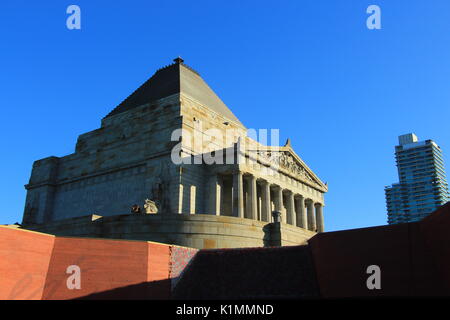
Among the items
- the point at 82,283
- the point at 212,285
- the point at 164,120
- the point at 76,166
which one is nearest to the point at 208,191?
the point at 164,120

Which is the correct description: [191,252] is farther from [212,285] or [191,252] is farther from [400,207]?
[400,207]

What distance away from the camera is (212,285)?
21.2 metres

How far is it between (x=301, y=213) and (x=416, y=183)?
458ft

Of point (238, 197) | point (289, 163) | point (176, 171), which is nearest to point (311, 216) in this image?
point (289, 163)

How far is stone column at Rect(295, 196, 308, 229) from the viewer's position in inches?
2045

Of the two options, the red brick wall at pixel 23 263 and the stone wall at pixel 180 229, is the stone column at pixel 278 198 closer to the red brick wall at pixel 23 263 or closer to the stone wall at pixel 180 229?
the stone wall at pixel 180 229

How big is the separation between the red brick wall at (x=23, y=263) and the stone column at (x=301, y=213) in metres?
37.7

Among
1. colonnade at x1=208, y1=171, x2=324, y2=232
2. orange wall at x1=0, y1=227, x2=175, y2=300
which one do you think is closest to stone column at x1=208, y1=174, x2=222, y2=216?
colonnade at x1=208, y1=171, x2=324, y2=232

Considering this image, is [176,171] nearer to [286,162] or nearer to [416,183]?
[286,162]

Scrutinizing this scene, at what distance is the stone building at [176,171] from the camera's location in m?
43.3

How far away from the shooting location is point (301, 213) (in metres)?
52.4

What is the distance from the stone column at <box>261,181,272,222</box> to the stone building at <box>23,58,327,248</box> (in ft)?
0.37

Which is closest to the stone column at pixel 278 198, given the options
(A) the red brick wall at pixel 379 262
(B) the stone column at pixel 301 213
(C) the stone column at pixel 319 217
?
(B) the stone column at pixel 301 213
